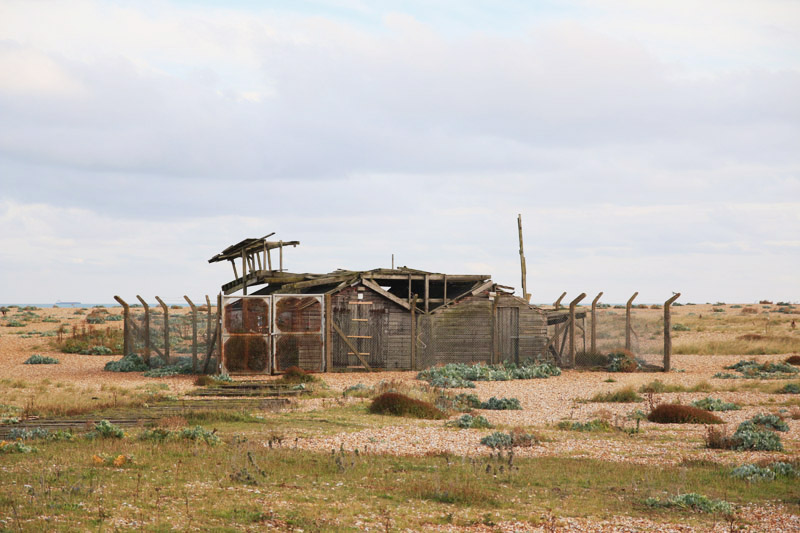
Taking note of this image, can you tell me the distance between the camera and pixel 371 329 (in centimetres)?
3008

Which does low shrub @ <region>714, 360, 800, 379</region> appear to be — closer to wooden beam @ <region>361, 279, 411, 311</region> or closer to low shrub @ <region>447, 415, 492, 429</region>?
wooden beam @ <region>361, 279, 411, 311</region>

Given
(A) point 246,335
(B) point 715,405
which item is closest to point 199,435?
(B) point 715,405

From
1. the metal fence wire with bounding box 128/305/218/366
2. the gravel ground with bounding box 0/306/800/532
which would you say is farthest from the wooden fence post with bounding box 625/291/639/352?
the metal fence wire with bounding box 128/305/218/366

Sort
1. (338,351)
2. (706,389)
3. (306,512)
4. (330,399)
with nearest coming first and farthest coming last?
(306,512)
(330,399)
(706,389)
(338,351)

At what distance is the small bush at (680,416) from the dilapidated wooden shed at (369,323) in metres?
12.8

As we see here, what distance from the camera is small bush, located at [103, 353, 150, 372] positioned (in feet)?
96.9

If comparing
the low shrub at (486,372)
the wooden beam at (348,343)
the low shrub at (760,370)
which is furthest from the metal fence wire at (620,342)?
the wooden beam at (348,343)

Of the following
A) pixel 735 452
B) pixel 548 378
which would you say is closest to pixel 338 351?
pixel 548 378

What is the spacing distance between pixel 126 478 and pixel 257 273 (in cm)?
2133

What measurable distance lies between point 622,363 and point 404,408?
14.4 metres

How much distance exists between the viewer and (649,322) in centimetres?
3203

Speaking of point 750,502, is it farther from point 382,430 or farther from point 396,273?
point 396,273

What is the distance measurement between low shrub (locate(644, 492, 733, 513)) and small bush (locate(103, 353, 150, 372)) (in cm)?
2344

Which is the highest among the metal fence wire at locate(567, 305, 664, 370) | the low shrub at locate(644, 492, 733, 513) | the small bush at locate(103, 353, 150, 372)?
the metal fence wire at locate(567, 305, 664, 370)
